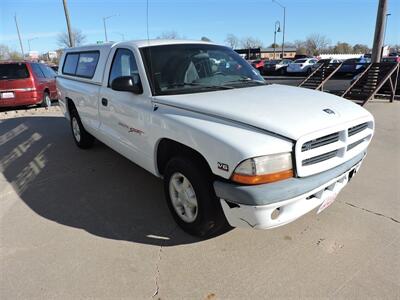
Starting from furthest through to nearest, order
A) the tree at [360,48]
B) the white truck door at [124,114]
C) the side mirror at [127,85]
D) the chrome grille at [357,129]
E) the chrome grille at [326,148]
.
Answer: the tree at [360,48]
the white truck door at [124,114]
the side mirror at [127,85]
the chrome grille at [357,129]
the chrome grille at [326,148]

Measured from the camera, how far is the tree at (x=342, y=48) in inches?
4059

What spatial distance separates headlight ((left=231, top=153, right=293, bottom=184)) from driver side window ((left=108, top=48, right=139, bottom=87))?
6.17ft

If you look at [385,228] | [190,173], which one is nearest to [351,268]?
[385,228]

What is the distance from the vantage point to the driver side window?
→ 3891 mm

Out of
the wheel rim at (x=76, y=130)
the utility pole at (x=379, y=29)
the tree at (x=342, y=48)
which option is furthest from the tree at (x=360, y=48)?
the wheel rim at (x=76, y=130)

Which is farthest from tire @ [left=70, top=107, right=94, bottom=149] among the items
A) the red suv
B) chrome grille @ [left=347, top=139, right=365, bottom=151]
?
the red suv

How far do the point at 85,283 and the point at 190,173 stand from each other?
1200 mm

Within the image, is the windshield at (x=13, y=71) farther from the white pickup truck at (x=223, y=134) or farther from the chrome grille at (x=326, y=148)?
the chrome grille at (x=326, y=148)

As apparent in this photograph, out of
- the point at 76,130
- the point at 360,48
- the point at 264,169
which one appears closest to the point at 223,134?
the point at 264,169

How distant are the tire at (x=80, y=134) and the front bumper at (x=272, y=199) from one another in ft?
13.1

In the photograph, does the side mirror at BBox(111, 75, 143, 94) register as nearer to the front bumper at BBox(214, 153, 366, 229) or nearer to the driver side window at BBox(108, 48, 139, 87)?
the driver side window at BBox(108, 48, 139, 87)

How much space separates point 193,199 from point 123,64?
207 cm

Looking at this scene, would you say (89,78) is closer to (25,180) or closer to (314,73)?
(25,180)

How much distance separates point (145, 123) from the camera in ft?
11.5
